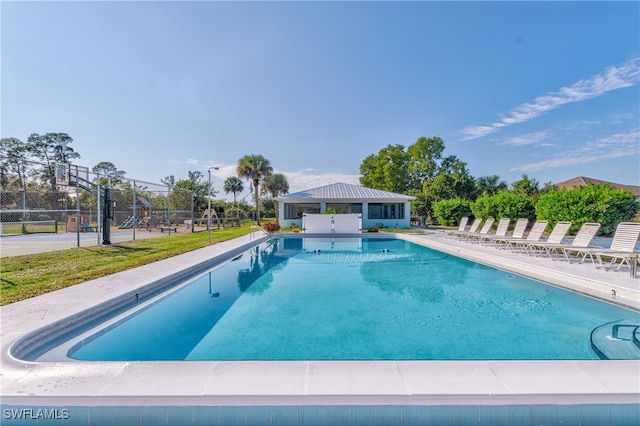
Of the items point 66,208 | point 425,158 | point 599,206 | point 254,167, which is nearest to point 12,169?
point 66,208

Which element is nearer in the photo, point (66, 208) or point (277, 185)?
point (66, 208)

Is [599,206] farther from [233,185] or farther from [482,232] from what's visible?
[233,185]

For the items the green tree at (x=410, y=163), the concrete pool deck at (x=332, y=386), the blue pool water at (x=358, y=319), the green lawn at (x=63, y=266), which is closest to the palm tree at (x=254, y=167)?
the green tree at (x=410, y=163)

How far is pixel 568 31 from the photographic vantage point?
1343cm

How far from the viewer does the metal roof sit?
70.5ft

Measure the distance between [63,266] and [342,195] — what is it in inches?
682

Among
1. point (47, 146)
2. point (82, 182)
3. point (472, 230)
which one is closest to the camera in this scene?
point (82, 182)

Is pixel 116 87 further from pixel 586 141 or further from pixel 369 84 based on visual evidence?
pixel 586 141

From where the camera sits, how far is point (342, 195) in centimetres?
2217

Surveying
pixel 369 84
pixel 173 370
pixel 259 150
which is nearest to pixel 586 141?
pixel 369 84

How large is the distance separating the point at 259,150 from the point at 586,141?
2786cm

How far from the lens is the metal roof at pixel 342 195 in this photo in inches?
846

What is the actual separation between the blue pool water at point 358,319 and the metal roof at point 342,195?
43.1ft

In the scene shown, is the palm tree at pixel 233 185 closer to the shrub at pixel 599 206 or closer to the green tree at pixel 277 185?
the green tree at pixel 277 185
